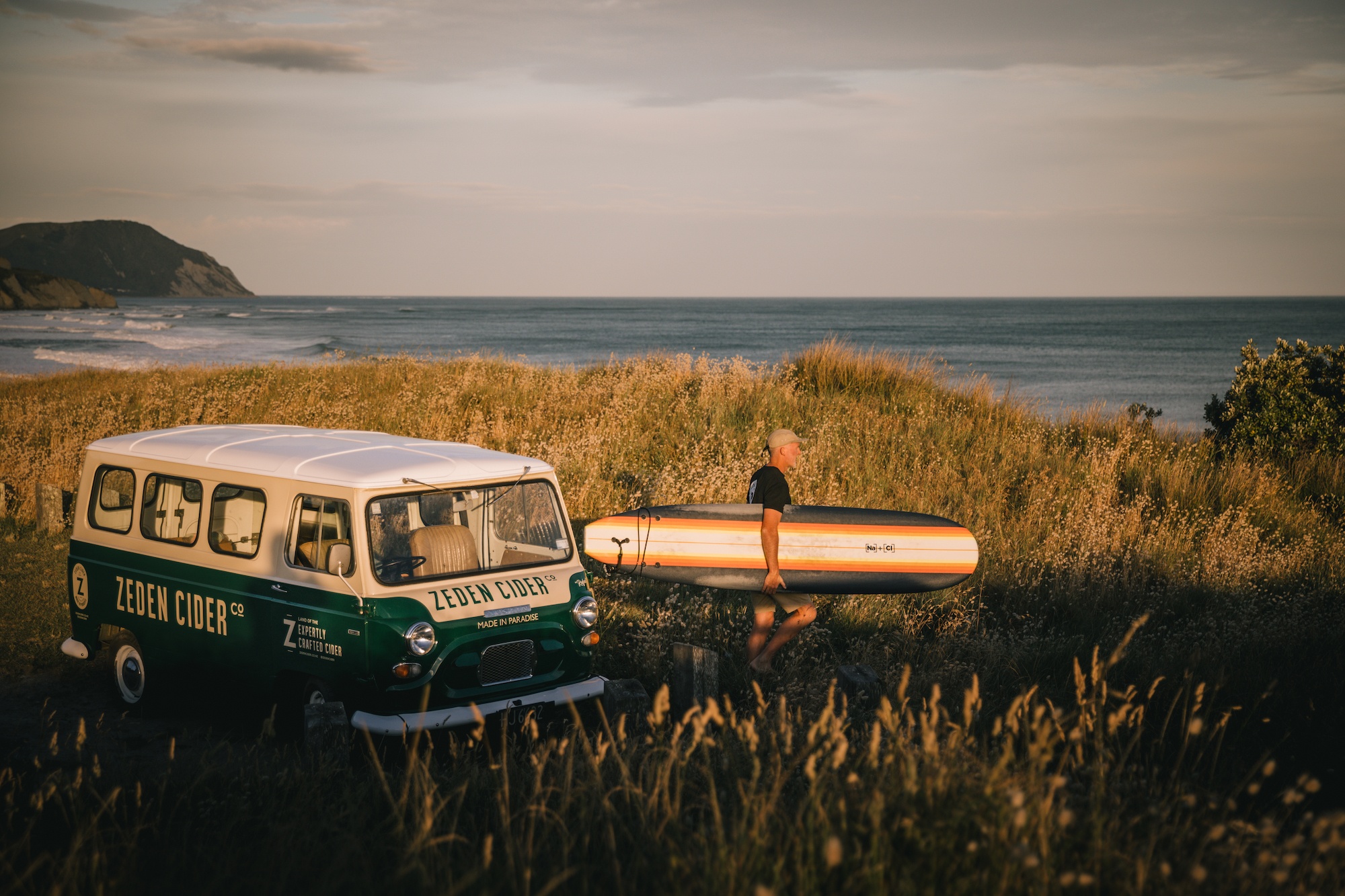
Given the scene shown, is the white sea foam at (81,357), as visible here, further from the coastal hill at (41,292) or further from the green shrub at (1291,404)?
the coastal hill at (41,292)

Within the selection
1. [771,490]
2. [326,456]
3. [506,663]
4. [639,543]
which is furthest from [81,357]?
[771,490]

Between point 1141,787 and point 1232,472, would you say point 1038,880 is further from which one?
point 1232,472

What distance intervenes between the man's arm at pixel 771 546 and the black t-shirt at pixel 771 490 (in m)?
0.07

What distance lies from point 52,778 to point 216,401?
14295mm

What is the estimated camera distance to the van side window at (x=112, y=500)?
6.86m

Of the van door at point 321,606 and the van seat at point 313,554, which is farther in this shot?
the van seat at point 313,554

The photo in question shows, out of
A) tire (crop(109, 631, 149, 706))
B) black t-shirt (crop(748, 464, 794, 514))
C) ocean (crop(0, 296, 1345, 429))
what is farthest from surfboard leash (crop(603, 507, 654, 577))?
ocean (crop(0, 296, 1345, 429))

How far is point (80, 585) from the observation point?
Result: 275 inches

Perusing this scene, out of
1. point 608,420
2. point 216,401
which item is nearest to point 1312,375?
point 608,420

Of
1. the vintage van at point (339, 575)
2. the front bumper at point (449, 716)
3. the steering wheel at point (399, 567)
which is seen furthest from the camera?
the steering wheel at point (399, 567)

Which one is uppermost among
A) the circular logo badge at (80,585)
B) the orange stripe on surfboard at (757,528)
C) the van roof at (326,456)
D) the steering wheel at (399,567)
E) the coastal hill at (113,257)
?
the coastal hill at (113,257)

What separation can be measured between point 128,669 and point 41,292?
113m

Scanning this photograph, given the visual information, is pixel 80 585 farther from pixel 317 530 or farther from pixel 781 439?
pixel 781 439

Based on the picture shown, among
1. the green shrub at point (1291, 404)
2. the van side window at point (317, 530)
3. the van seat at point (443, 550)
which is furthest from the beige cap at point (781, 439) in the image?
the green shrub at point (1291, 404)
